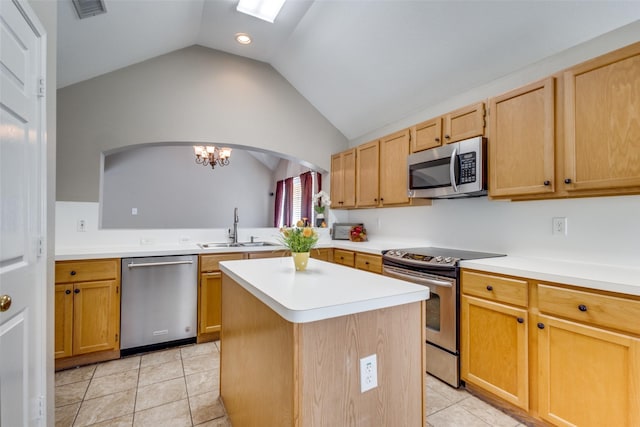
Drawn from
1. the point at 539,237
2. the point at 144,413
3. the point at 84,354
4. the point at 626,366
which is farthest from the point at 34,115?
the point at 539,237

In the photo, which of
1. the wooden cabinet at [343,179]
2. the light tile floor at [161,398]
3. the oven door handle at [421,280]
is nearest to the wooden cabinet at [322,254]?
the wooden cabinet at [343,179]

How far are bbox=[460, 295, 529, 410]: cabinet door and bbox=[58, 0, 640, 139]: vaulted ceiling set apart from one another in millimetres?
1890

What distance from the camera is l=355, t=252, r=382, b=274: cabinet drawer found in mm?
2932

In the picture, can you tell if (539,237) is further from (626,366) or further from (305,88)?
(305,88)

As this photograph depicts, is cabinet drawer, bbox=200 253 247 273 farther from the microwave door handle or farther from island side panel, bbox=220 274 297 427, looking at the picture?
the microwave door handle

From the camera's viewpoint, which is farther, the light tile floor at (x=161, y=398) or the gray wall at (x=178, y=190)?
the gray wall at (x=178, y=190)

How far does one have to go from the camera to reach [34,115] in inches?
52.1

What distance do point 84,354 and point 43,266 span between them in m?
1.47

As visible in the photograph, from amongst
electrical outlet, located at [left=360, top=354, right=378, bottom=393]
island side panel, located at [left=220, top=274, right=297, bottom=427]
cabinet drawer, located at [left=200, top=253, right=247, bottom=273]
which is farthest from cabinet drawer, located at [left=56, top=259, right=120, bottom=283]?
electrical outlet, located at [left=360, top=354, right=378, bottom=393]

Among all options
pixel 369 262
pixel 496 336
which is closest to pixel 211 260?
pixel 369 262

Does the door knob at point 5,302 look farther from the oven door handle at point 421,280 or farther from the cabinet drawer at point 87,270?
the oven door handle at point 421,280

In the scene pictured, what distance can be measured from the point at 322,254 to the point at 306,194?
214 cm

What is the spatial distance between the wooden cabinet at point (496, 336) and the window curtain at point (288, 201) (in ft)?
14.8

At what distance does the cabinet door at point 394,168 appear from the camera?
3061 mm
